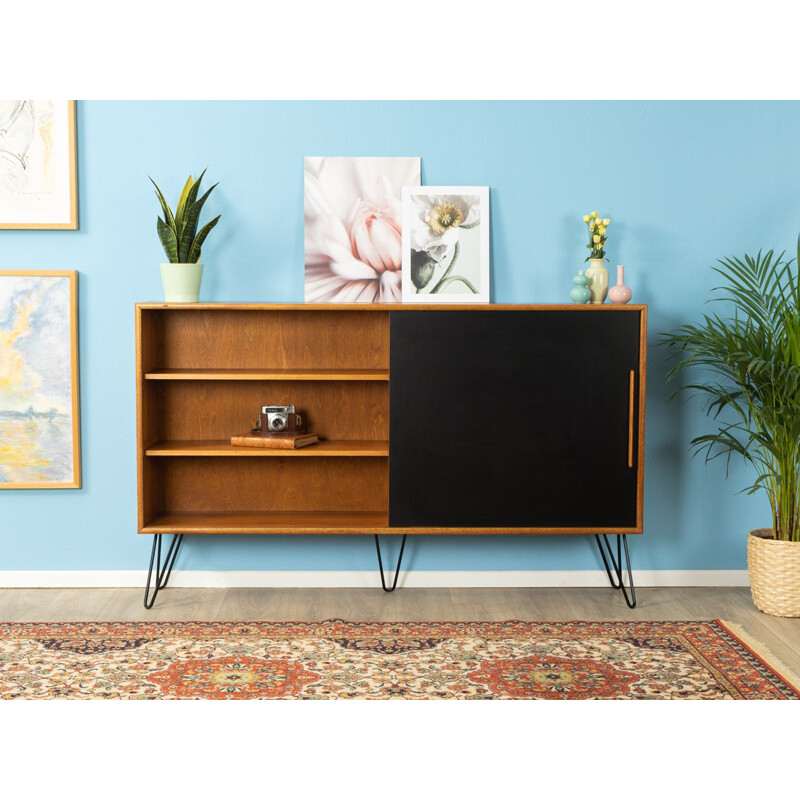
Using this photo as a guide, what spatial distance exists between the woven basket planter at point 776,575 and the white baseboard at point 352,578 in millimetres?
387

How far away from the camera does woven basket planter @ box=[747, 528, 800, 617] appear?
3.21 metres

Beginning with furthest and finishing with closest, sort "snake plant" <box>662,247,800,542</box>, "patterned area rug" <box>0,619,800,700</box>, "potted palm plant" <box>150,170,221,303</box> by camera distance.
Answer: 1. "potted palm plant" <box>150,170,221,303</box>
2. "snake plant" <box>662,247,800,542</box>
3. "patterned area rug" <box>0,619,800,700</box>

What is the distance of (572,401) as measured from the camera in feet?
10.7

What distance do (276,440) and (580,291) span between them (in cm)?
133

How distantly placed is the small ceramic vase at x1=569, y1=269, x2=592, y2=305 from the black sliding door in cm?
15

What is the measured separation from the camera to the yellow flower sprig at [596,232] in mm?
3422

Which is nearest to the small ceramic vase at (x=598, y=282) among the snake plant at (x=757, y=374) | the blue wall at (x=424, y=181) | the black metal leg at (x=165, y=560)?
the blue wall at (x=424, y=181)

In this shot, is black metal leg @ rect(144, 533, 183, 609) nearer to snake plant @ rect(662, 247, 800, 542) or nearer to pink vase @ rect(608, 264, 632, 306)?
pink vase @ rect(608, 264, 632, 306)

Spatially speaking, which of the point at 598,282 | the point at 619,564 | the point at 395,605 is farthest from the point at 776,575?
the point at 395,605

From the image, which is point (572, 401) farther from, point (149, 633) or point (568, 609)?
point (149, 633)

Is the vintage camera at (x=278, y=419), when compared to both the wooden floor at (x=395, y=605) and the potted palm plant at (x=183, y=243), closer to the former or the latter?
the potted palm plant at (x=183, y=243)

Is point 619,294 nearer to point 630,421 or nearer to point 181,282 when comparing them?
point 630,421

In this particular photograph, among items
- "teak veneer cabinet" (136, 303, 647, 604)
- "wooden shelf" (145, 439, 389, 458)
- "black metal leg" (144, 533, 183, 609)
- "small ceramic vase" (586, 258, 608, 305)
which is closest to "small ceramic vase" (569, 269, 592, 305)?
"small ceramic vase" (586, 258, 608, 305)

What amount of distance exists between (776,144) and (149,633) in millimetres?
3155
